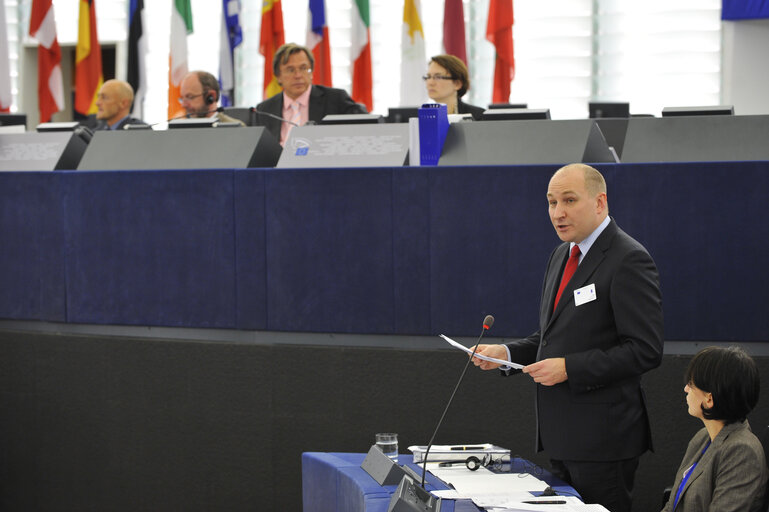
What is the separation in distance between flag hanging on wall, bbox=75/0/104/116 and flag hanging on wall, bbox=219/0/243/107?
4.58ft

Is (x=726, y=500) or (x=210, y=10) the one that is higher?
(x=210, y=10)

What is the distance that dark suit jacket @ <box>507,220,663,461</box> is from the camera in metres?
2.68

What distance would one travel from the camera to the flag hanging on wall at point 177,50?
9359mm

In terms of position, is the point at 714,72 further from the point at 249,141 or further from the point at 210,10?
the point at 249,141

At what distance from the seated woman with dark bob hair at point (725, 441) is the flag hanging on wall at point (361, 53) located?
714cm

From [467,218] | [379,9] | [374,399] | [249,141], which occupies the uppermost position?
[379,9]

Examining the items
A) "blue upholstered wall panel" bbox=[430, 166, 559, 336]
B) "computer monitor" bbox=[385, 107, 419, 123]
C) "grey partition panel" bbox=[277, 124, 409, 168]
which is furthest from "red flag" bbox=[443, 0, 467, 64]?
"blue upholstered wall panel" bbox=[430, 166, 559, 336]

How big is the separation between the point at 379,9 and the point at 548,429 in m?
7.67

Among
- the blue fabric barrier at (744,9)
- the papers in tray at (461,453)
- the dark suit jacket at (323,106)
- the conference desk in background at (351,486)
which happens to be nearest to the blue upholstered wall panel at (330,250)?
the conference desk in background at (351,486)

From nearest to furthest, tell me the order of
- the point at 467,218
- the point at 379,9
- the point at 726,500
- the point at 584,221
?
1. the point at 726,500
2. the point at 584,221
3. the point at 467,218
4. the point at 379,9

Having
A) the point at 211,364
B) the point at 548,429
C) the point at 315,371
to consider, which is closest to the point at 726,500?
the point at 548,429

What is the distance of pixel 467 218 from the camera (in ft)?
13.2

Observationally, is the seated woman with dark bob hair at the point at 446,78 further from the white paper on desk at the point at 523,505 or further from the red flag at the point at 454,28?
the red flag at the point at 454,28

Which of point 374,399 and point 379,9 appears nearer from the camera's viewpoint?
point 374,399
